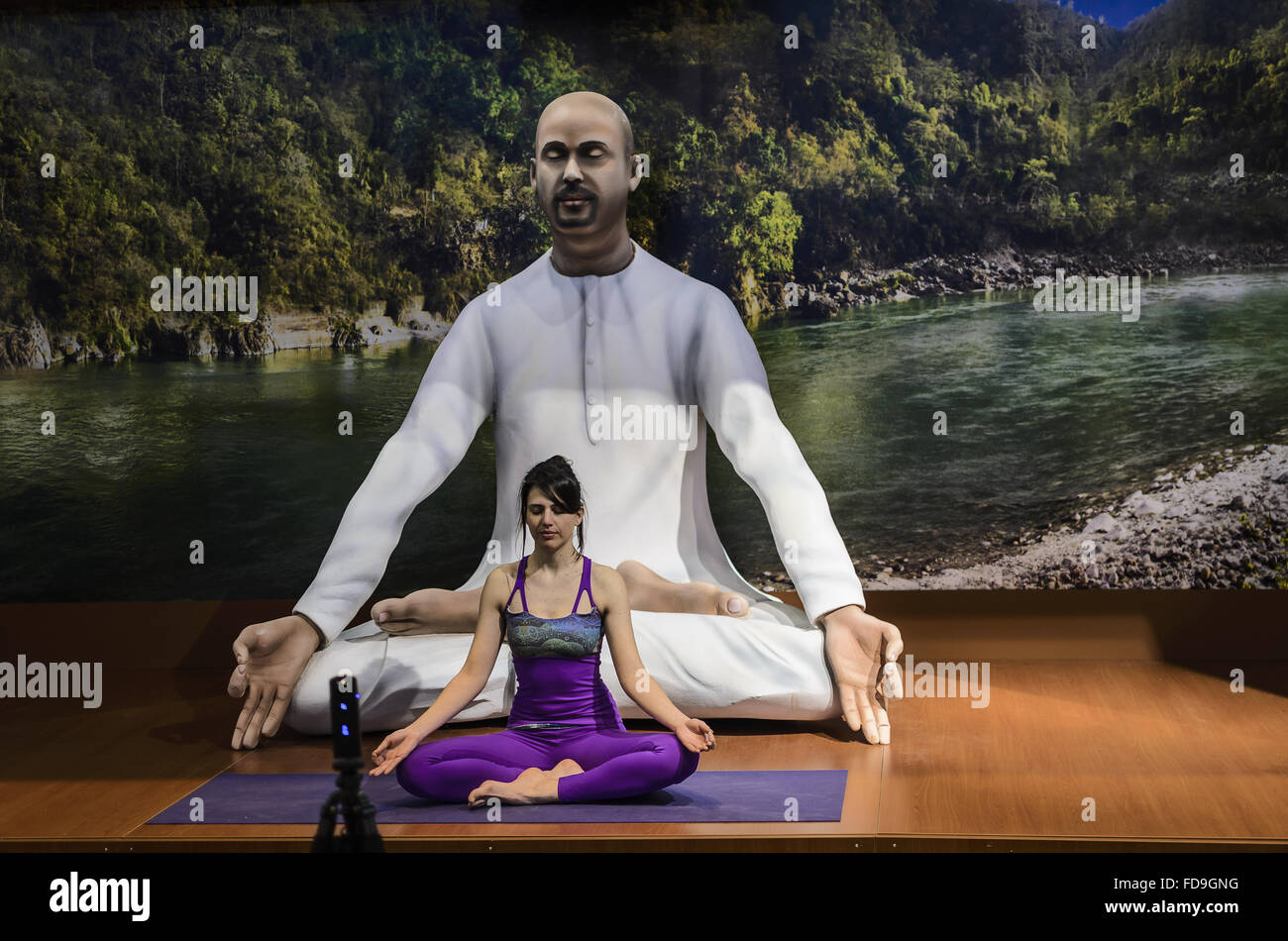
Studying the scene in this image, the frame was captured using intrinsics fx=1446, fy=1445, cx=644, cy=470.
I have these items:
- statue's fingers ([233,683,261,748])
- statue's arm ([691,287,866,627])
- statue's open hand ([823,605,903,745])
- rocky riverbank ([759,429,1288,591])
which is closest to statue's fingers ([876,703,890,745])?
statue's open hand ([823,605,903,745])

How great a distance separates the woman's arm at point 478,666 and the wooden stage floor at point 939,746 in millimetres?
259

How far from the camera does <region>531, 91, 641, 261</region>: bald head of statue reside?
4.71 meters

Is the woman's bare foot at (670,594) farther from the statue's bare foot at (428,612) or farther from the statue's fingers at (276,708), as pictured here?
the statue's fingers at (276,708)

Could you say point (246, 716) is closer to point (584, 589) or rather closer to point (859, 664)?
point (584, 589)

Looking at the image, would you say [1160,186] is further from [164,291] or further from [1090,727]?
[164,291]

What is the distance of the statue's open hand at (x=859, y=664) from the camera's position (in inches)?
171

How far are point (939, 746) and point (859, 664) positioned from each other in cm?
34

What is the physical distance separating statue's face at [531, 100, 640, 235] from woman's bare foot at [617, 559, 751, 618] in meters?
1.15

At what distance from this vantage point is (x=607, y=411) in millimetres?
4801

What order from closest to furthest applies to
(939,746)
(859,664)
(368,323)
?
1. (939,746)
2. (859,664)
3. (368,323)

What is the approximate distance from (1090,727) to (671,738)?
5.31 ft

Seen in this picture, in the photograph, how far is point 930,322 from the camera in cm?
615

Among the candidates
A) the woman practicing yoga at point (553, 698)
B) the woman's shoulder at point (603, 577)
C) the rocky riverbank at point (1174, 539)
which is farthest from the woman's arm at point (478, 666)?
the rocky riverbank at point (1174, 539)

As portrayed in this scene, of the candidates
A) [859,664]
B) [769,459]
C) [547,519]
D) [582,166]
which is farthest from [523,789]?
[582,166]
